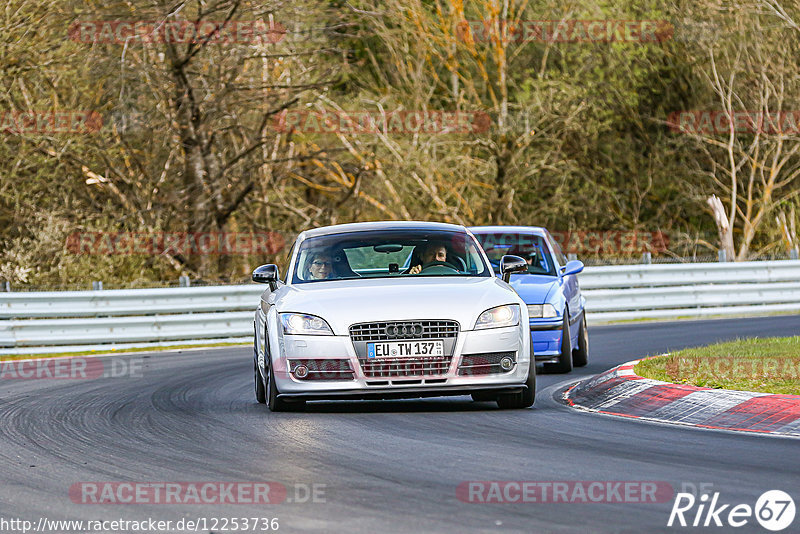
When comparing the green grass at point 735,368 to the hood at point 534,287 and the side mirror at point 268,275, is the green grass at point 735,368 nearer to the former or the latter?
the hood at point 534,287

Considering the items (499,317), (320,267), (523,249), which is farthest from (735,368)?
(523,249)

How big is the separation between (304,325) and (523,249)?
580cm

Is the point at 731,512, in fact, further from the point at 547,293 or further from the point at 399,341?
the point at 547,293

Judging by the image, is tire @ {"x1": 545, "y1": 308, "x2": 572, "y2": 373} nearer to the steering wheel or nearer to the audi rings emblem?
the steering wheel

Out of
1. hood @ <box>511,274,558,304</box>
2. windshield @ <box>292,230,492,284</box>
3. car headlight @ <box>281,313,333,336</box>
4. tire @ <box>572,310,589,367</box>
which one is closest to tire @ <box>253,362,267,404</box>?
windshield @ <box>292,230,492,284</box>

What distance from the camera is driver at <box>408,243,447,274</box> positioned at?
1201cm

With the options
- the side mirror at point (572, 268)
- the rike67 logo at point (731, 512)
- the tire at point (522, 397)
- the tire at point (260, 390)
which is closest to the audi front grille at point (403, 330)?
the tire at point (522, 397)

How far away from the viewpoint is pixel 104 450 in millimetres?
9297

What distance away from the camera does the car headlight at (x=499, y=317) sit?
1074cm

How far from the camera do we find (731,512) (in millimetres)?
6379

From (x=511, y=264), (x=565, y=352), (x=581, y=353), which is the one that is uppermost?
(x=511, y=264)

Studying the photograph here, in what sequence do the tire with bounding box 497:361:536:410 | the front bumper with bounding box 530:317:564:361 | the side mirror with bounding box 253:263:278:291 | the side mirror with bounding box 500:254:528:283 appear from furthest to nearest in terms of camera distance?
the front bumper with bounding box 530:317:564:361, the side mirror with bounding box 253:263:278:291, the side mirror with bounding box 500:254:528:283, the tire with bounding box 497:361:536:410

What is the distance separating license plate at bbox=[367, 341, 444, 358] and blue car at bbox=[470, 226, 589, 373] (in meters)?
3.93

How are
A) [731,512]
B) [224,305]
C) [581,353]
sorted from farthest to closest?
[224,305], [581,353], [731,512]
